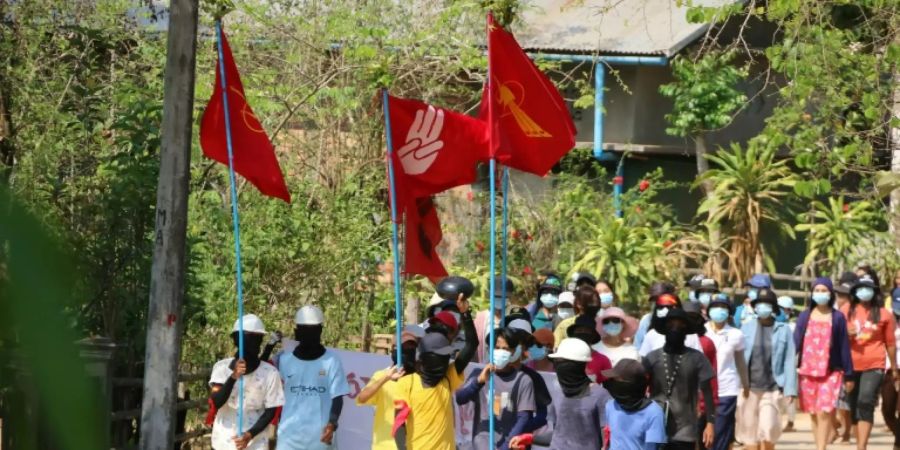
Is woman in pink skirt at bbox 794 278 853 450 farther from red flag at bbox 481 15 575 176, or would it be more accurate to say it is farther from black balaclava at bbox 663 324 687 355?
red flag at bbox 481 15 575 176

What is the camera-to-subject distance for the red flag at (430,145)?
10.1 metres

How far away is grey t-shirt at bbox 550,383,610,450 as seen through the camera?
8.89 meters

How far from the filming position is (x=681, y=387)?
32.9 ft

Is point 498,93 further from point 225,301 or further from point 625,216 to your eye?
point 625,216

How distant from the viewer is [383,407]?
30.1 ft

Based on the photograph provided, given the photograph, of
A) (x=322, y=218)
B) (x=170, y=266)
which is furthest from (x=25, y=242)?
(x=322, y=218)

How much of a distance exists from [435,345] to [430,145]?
169 centimetres

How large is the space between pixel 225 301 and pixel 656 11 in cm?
1415

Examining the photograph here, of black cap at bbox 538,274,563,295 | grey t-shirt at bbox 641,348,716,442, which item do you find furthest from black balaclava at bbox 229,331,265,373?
black cap at bbox 538,274,563,295

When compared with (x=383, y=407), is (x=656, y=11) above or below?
above

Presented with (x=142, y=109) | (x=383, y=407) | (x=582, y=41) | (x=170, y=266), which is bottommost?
(x=383, y=407)

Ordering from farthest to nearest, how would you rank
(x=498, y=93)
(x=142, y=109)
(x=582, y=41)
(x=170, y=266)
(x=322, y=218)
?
(x=582, y=41), (x=322, y=218), (x=142, y=109), (x=498, y=93), (x=170, y=266)

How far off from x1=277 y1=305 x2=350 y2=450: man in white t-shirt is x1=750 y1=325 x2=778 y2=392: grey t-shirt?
16.7 feet

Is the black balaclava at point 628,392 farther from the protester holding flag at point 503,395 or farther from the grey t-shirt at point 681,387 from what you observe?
the grey t-shirt at point 681,387
